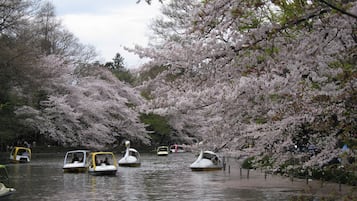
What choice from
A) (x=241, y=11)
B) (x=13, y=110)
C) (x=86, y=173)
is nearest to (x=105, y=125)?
(x=13, y=110)

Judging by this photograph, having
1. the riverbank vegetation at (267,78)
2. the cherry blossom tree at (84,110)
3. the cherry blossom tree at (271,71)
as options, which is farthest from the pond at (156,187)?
the cherry blossom tree at (84,110)

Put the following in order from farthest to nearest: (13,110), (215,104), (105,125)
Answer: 1. (105,125)
2. (13,110)
3. (215,104)

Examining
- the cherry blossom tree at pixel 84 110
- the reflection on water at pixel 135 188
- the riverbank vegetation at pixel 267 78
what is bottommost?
the reflection on water at pixel 135 188

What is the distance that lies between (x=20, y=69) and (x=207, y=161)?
13124 millimetres

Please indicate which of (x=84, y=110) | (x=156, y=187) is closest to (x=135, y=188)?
(x=156, y=187)

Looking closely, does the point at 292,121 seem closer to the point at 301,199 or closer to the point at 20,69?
the point at 301,199

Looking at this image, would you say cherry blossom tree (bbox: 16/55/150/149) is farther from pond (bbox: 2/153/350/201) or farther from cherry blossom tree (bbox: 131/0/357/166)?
cherry blossom tree (bbox: 131/0/357/166)

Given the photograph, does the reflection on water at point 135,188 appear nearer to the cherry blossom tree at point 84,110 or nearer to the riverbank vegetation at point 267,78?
the riverbank vegetation at point 267,78

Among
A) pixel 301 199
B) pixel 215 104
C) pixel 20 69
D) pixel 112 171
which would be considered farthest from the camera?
pixel 20 69

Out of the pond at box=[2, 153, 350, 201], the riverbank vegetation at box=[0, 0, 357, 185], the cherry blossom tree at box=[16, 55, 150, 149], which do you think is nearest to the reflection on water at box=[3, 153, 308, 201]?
the pond at box=[2, 153, 350, 201]

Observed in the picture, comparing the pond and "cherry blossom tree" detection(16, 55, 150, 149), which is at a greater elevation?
"cherry blossom tree" detection(16, 55, 150, 149)

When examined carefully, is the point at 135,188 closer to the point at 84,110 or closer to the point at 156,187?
the point at 156,187

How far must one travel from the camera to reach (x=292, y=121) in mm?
8258

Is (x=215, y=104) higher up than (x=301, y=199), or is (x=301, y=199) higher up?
(x=215, y=104)
